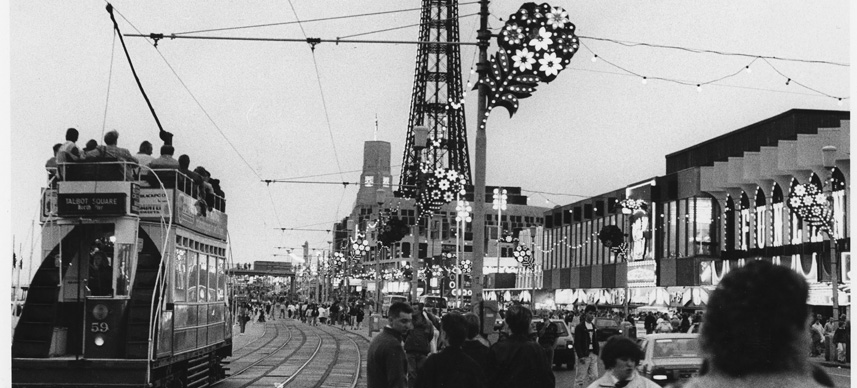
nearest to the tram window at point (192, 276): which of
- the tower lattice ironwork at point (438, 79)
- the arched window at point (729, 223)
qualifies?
the arched window at point (729, 223)

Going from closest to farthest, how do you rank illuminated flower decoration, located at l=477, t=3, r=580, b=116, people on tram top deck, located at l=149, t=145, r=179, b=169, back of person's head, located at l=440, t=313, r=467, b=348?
back of person's head, located at l=440, t=313, r=467, b=348, people on tram top deck, located at l=149, t=145, r=179, b=169, illuminated flower decoration, located at l=477, t=3, r=580, b=116

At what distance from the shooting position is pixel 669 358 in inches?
581

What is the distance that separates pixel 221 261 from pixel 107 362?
238 inches

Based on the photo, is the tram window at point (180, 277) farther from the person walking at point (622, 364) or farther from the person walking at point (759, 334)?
the person walking at point (759, 334)

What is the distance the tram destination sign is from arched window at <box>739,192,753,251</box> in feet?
161

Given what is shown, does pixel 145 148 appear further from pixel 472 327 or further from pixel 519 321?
pixel 519 321

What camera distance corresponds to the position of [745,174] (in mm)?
57500

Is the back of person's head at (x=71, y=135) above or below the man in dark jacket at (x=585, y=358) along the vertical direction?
above

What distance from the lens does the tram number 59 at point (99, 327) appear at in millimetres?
14109

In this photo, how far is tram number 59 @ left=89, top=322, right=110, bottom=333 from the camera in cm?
1411

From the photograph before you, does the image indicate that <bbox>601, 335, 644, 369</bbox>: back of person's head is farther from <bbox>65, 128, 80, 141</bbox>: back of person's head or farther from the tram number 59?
<bbox>65, 128, 80, 141</bbox>: back of person's head

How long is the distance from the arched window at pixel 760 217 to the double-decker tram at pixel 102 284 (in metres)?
46.1

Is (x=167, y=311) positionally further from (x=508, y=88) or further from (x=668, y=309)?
(x=668, y=309)

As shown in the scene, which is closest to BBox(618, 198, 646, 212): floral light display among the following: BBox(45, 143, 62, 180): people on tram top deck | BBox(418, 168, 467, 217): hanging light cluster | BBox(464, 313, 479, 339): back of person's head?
BBox(418, 168, 467, 217): hanging light cluster
